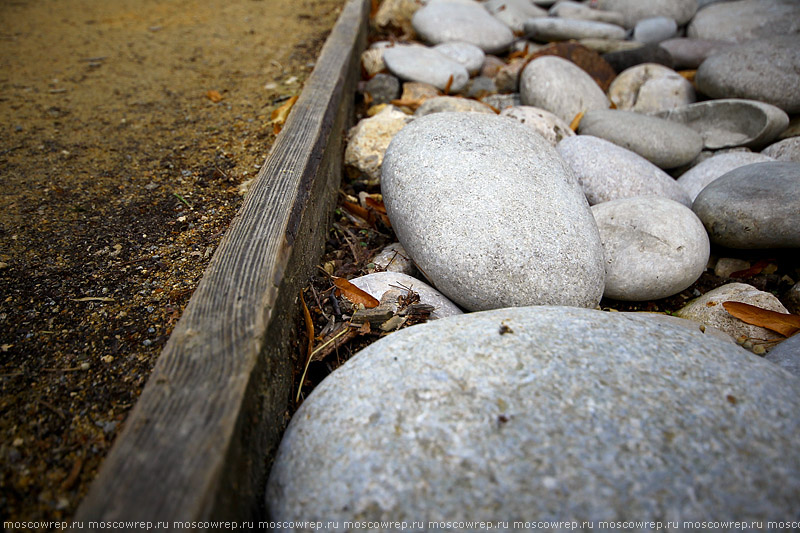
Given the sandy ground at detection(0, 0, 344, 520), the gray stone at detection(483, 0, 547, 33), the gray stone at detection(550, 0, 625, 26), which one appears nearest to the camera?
the sandy ground at detection(0, 0, 344, 520)

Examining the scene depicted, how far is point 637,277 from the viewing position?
2100mm

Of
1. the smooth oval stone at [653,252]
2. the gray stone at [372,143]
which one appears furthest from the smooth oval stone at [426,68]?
the smooth oval stone at [653,252]

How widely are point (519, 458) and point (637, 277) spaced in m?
1.32

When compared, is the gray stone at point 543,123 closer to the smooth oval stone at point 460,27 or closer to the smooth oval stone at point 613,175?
the smooth oval stone at point 613,175

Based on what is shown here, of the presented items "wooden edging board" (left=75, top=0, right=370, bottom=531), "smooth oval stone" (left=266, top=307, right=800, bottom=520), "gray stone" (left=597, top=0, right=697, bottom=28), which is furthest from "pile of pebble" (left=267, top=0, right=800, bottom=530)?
"gray stone" (left=597, top=0, right=697, bottom=28)

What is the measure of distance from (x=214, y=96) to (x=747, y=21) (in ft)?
15.3

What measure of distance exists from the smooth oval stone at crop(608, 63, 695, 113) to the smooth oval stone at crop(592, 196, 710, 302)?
1872mm

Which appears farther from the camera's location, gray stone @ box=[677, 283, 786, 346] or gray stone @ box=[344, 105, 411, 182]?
gray stone @ box=[344, 105, 411, 182]

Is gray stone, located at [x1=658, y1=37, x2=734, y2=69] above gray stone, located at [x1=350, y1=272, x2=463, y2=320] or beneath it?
above

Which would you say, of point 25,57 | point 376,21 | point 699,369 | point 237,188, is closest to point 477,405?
point 699,369

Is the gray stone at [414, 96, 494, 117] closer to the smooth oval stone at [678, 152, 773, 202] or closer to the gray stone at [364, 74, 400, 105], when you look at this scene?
the gray stone at [364, 74, 400, 105]

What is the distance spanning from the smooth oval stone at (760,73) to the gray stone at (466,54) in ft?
5.61

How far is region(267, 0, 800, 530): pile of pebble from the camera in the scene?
108cm

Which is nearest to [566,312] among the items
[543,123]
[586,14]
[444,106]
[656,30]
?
[543,123]
